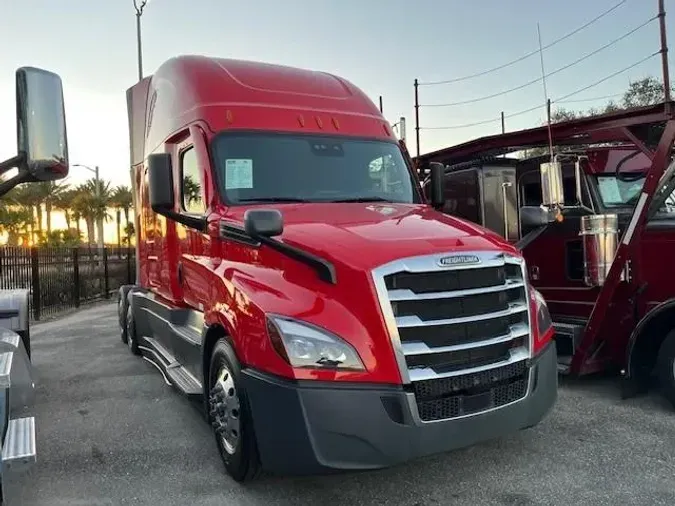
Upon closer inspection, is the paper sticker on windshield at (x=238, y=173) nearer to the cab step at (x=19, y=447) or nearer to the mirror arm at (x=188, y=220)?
the mirror arm at (x=188, y=220)

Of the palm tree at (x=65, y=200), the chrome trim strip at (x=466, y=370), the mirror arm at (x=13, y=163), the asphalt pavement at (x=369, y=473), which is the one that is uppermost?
the palm tree at (x=65, y=200)

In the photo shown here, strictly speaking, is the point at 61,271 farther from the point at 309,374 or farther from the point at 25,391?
the point at 309,374

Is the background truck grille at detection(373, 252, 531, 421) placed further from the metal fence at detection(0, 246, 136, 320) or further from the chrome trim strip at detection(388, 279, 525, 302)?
the metal fence at detection(0, 246, 136, 320)

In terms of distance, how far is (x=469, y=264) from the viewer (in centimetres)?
363

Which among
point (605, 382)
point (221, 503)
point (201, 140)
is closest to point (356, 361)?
point (221, 503)

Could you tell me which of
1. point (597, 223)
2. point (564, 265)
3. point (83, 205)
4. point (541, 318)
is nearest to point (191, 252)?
point (541, 318)

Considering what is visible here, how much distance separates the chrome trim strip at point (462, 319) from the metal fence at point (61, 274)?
11.7m

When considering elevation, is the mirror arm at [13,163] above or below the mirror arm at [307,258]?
above

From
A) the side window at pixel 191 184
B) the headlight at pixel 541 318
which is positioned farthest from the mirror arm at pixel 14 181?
the headlight at pixel 541 318

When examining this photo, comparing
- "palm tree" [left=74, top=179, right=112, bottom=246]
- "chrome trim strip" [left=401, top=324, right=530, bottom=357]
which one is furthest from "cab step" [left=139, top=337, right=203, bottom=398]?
"palm tree" [left=74, top=179, right=112, bottom=246]

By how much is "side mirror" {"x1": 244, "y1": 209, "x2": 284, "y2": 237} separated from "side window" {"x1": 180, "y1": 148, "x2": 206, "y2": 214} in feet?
3.82

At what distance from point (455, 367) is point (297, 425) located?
968 millimetres

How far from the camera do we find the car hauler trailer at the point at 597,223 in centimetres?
550

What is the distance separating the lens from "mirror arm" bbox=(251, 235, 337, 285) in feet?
11.6
